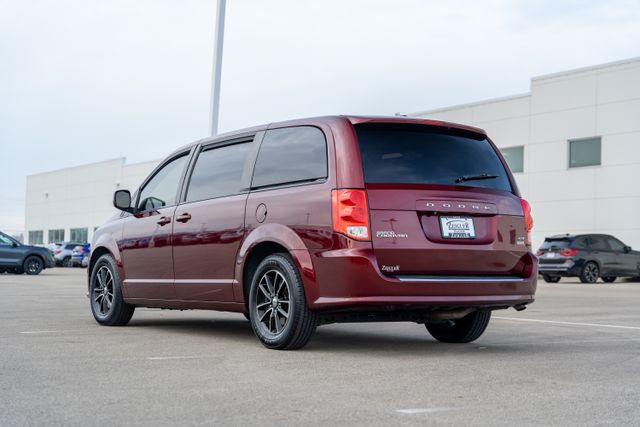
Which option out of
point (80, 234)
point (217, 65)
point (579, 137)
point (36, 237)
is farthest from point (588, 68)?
point (36, 237)

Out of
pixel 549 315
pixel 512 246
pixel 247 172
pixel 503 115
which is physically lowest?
pixel 549 315

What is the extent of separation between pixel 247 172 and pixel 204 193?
0.77m

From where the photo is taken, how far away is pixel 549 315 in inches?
483

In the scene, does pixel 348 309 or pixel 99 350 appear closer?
pixel 348 309

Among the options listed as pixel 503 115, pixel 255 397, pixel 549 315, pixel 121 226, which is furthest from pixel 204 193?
pixel 503 115

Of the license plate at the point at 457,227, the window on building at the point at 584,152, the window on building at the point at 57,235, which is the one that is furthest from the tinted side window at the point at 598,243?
the window on building at the point at 57,235

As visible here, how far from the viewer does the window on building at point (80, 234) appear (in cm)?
7564

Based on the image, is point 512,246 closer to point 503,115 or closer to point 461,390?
point 461,390

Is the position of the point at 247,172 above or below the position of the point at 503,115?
below

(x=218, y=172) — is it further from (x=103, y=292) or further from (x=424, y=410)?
(x=424, y=410)

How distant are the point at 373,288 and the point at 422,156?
1.26 metres

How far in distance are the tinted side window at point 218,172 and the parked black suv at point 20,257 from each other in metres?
23.6

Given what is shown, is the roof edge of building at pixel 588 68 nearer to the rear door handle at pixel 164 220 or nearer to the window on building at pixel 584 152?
the window on building at pixel 584 152

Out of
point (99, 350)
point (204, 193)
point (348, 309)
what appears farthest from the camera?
point (204, 193)
